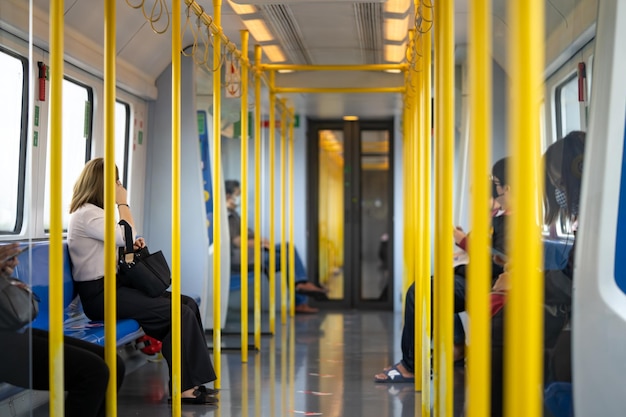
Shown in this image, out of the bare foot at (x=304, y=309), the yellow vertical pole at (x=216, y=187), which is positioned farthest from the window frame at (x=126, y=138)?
the bare foot at (x=304, y=309)

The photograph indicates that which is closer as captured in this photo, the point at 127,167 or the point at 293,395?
the point at 293,395

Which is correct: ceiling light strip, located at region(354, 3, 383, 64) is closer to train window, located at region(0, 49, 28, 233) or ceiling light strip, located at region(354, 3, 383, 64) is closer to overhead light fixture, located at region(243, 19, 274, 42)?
overhead light fixture, located at region(243, 19, 274, 42)

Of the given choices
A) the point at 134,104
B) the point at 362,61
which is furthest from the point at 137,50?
the point at 362,61

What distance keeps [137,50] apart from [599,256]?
210 inches

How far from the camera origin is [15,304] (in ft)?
11.3

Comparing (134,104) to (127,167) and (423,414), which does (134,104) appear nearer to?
(127,167)

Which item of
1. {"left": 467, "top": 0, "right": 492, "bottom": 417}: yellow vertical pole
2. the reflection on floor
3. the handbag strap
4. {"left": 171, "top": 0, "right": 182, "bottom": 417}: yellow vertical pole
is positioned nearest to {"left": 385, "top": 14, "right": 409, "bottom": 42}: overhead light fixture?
{"left": 171, "top": 0, "right": 182, "bottom": 417}: yellow vertical pole

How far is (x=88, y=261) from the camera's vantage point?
17.9 ft

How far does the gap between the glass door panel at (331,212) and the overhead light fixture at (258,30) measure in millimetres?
4714

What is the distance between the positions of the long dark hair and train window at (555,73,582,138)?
31 mm

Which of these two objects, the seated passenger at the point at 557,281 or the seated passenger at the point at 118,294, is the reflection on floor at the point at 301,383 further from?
the seated passenger at the point at 557,281

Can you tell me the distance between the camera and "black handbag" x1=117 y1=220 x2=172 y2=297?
5.61 meters

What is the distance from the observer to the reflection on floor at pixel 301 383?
18.4 feet

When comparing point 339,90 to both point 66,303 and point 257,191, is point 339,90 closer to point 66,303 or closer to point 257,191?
point 257,191
